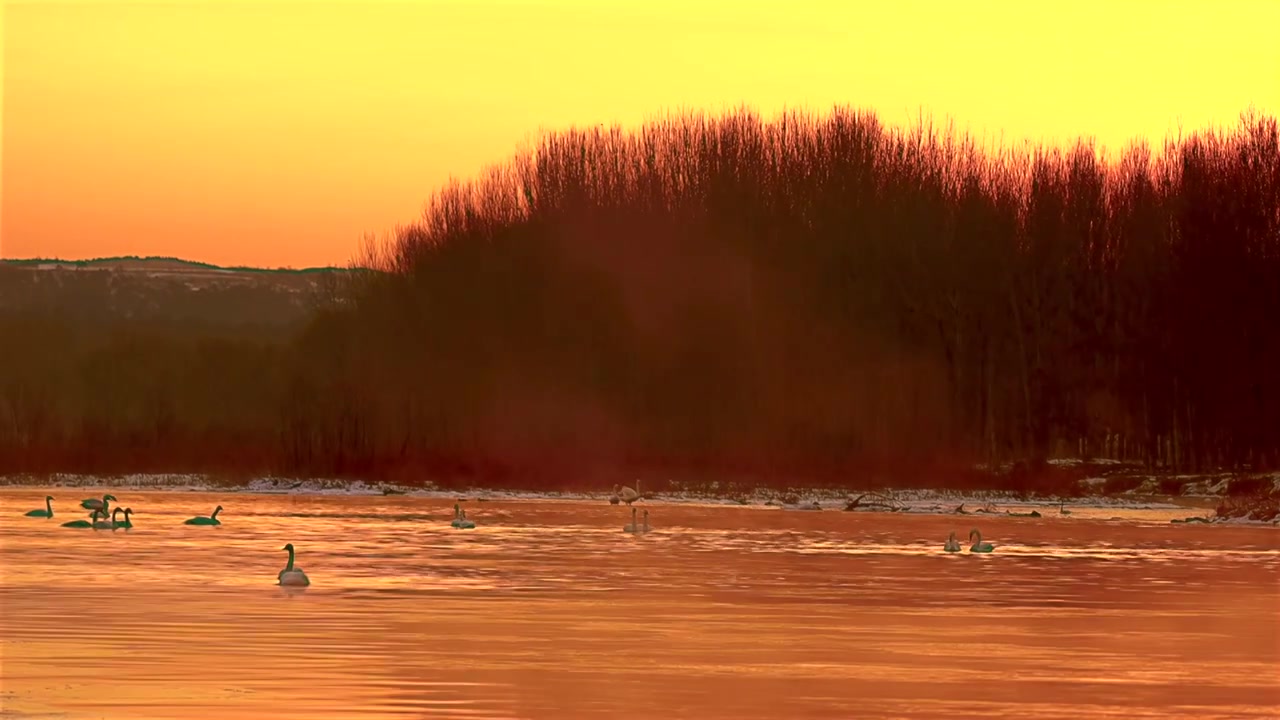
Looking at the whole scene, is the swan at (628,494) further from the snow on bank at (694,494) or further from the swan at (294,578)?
the swan at (294,578)

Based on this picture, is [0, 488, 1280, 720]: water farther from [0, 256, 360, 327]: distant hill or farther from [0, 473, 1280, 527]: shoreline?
[0, 256, 360, 327]: distant hill

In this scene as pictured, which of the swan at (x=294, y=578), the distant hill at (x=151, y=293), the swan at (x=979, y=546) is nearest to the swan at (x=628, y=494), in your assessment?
the swan at (x=979, y=546)

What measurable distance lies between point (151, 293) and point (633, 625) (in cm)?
14902

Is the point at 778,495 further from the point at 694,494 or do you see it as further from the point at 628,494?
Result: the point at 628,494

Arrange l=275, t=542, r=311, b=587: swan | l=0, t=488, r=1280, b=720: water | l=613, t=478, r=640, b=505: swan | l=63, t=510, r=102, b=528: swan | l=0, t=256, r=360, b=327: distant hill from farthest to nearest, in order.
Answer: l=0, t=256, r=360, b=327: distant hill < l=613, t=478, r=640, b=505: swan < l=63, t=510, r=102, b=528: swan < l=275, t=542, r=311, b=587: swan < l=0, t=488, r=1280, b=720: water

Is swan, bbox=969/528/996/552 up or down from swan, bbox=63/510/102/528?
down

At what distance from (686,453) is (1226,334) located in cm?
1597

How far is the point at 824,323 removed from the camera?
2618 inches

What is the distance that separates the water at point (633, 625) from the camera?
1633 cm

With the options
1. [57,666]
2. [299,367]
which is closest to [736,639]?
[57,666]

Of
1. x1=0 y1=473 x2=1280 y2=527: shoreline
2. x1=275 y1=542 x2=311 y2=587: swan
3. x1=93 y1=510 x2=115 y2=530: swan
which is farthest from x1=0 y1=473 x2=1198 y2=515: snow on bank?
x1=275 y1=542 x2=311 y2=587: swan

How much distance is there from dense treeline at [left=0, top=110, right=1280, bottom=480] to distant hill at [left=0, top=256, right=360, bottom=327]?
87474 mm

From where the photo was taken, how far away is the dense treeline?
6147 centimetres

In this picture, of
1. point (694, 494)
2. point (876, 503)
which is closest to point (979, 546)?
point (876, 503)
